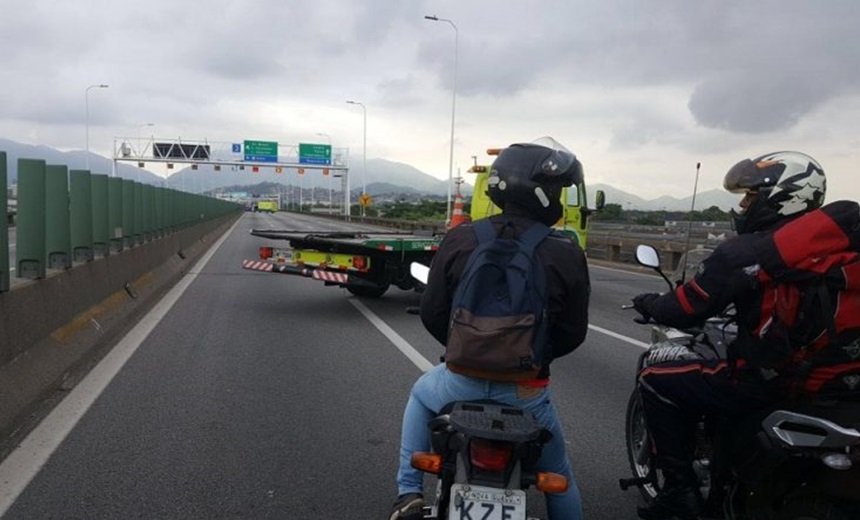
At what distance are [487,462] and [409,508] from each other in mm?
451

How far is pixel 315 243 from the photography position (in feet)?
37.1

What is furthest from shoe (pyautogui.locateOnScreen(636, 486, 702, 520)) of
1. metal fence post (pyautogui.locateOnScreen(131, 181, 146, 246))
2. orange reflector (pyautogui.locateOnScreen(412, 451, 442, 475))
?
metal fence post (pyautogui.locateOnScreen(131, 181, 146, 246))

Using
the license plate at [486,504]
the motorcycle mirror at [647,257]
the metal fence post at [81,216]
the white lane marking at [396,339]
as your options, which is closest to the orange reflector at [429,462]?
the license plate at [486,504]

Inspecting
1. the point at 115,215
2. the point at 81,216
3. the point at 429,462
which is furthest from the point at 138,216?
the point at 429,462

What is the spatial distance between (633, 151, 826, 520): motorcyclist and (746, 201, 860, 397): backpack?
83mm

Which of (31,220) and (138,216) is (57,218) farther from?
(138,216)

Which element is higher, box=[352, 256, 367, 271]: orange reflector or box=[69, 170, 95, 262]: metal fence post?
box=[69, 170, 95, 262]: metal fence post

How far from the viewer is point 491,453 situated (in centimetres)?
252

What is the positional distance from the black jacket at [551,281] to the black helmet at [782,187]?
0.92 metres

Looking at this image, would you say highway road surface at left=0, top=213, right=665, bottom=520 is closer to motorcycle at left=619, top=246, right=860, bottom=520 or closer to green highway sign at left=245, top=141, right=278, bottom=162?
motorcycle at left=619, top=246, right=860, bottom=520

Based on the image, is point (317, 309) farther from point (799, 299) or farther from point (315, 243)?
point (799, 299)

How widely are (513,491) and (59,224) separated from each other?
6865 mm

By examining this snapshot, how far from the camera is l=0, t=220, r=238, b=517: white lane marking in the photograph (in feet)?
14.2

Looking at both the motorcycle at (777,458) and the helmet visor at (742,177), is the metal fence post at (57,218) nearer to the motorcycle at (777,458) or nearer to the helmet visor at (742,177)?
the motorcycle at (777,458)
